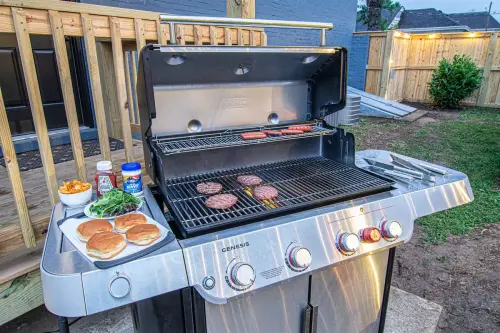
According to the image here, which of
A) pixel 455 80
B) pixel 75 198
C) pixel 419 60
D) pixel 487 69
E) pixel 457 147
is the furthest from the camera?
pixel 419 60

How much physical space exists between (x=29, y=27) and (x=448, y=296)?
3.51 metres

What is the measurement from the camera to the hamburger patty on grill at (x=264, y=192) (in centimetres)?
142

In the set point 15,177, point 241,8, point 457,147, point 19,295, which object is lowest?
point 457,147

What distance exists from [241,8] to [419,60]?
1020cm

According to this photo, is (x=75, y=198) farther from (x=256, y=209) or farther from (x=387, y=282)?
(x=387, y=282)

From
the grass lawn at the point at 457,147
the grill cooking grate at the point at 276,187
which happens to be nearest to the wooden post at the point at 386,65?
the grass lawn at the point at 457,147

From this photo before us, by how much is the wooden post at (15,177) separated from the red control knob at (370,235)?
1.82 m

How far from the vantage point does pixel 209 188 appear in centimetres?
151

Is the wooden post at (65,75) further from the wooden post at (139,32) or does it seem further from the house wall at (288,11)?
the house wall at (288,11)

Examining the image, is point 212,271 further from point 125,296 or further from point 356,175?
point 356,175

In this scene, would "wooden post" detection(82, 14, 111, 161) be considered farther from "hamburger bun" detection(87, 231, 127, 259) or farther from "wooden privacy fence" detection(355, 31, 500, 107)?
"wooden privacy fence" detection(355, 31, 500, 107)

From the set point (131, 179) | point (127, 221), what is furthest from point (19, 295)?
point (127, 221)

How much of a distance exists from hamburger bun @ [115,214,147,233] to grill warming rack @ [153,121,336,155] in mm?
309

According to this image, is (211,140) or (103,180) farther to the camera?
(211,140)
